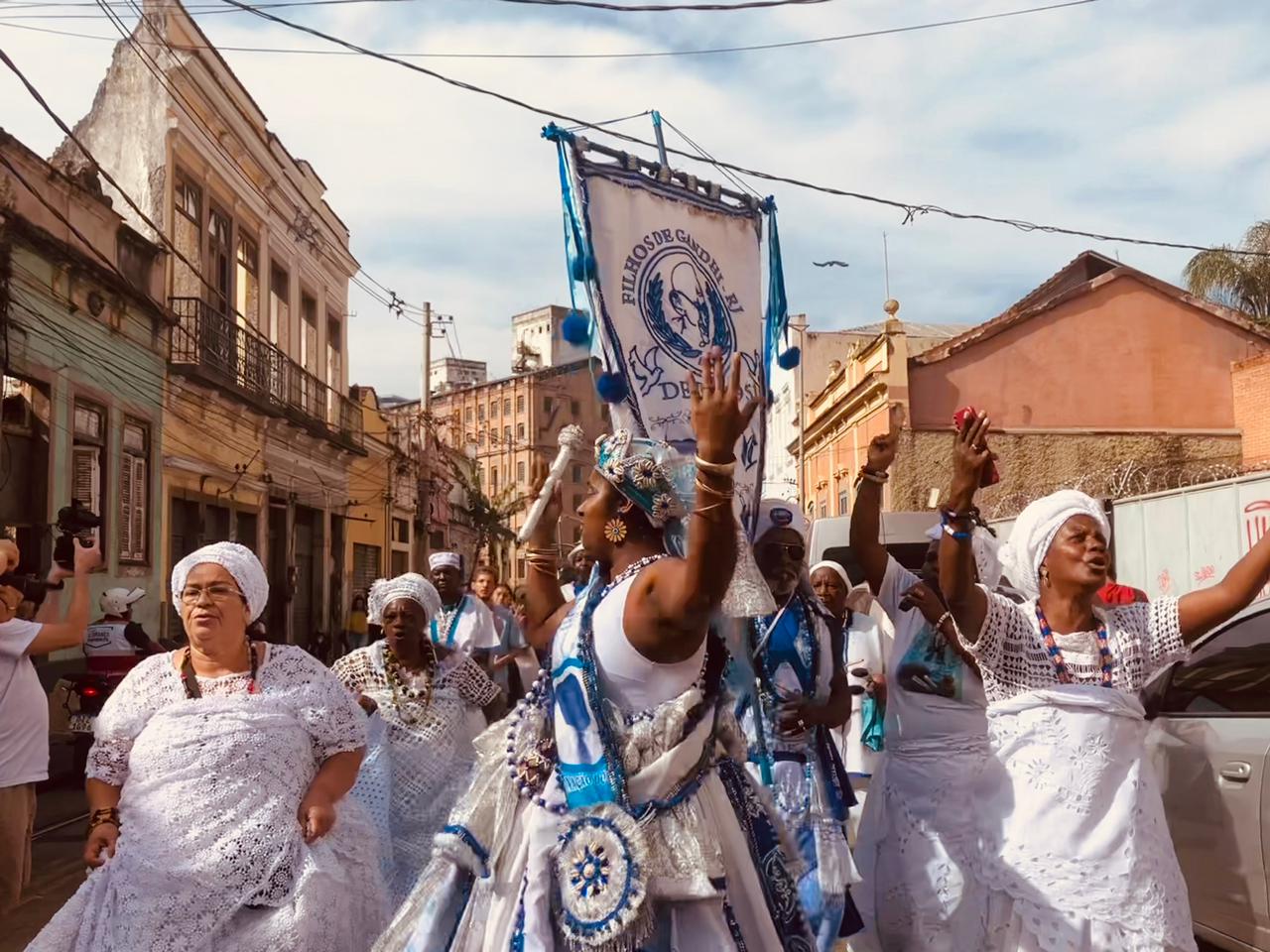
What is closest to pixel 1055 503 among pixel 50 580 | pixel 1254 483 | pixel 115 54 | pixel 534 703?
pixel 534 703

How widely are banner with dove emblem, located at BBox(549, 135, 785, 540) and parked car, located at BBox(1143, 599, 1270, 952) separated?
1.95 meters

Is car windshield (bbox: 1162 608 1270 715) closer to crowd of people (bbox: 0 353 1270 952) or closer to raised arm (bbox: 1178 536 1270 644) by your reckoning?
crowd of people (bbox: 0 353 1270 952)

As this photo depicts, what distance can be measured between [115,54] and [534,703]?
852 inches

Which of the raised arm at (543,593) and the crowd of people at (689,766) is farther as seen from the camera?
the raised arm at (543,593)

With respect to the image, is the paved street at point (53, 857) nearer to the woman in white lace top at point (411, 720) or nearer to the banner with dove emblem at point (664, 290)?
→ the woman in white lace top at point (411, 720)

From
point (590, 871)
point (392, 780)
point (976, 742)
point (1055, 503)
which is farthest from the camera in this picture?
point (392, 780)

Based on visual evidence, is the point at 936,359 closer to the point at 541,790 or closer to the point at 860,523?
the point at 860,523

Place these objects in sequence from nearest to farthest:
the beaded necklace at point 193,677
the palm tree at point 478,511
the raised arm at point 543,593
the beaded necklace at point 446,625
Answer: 1. the beaded necklace at point 193,677
2. the raised arm at point 543,593
3. the beaded necklace at point 446,625
4. the palm tree at point 478,511

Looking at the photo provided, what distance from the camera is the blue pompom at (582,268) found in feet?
16.5

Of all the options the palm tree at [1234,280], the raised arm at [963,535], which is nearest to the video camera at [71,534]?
the raised arm at [963,535]

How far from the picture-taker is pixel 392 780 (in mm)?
5797

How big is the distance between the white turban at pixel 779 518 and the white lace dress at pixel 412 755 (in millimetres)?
1595

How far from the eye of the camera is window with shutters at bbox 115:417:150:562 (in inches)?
709

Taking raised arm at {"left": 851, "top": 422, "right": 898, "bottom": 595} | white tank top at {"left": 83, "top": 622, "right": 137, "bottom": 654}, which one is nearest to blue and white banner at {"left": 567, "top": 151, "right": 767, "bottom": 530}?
raised arm at {"left": 851, "top": 422, "right": 898, "bottom": 595}
